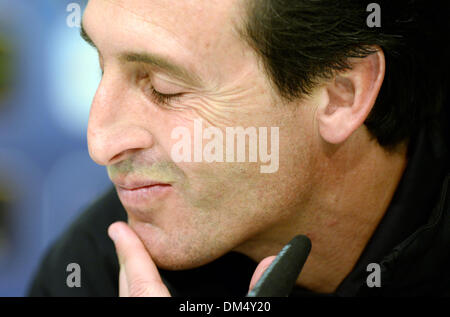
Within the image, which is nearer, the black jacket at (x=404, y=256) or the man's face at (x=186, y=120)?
the man's face at (x=186, y=120)

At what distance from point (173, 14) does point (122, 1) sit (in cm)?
10

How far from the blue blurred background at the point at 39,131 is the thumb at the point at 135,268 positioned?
0.63 metres

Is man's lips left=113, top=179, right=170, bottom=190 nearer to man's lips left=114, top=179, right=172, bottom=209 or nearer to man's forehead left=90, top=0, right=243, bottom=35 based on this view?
man's lips left=114, top=179, right=172, bottom=209

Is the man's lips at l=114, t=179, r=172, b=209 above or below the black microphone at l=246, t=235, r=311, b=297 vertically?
above

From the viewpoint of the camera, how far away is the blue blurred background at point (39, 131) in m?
1.69

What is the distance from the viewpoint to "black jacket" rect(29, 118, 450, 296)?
3.61 feet

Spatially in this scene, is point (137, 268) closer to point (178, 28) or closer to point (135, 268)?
point (135, 268)

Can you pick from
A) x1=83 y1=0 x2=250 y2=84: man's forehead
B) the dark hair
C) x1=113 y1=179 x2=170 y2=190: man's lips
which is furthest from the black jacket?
x1=83 y1=0 x2=250 y2=84: man's forehead

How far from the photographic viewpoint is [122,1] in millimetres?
923

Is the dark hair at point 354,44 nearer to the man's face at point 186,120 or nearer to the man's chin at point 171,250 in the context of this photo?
the man's face at point 186,120

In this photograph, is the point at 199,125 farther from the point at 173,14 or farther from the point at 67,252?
the point at 67,252

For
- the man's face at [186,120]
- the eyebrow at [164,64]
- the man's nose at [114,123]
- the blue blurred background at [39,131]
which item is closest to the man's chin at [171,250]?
the man's face at [186,120]
